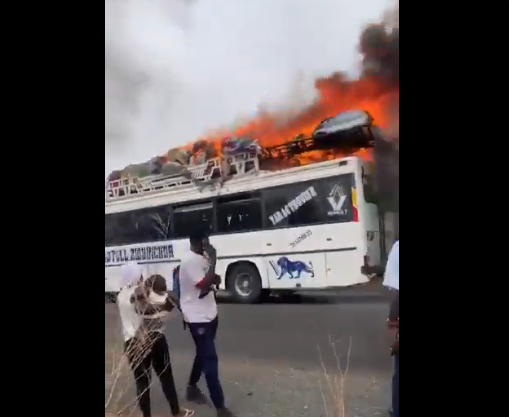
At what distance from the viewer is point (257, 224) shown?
7.95 ft

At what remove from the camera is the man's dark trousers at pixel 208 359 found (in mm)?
2508

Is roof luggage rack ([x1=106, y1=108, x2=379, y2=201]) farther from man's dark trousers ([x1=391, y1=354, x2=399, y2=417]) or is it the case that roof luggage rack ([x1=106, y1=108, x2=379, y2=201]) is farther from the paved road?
man's dark trousers ([x1=391, y1=354, x2=399, y2=417])

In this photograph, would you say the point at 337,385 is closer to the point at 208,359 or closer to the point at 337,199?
the point at 208,359

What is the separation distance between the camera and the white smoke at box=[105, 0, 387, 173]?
91.7 inches

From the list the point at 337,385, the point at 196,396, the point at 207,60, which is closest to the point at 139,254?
the point at 196,396

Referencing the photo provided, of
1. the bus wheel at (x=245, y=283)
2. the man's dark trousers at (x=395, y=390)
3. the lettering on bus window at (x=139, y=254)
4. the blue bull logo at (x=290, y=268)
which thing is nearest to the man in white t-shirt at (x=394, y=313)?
the man's dark trousers at (x=395, y=390)

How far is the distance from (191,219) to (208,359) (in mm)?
642

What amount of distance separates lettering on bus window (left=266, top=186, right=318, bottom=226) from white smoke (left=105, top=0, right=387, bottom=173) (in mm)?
369

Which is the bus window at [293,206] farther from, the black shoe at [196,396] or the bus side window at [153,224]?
the black shoe at [196,396]

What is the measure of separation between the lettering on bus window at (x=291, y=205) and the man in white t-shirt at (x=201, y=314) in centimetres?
34

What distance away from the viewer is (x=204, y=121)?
2482mm

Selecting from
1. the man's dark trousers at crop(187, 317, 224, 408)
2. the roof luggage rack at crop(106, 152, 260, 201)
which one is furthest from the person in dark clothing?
the roof luggage rack at crop(106, 152, 260, 201)
